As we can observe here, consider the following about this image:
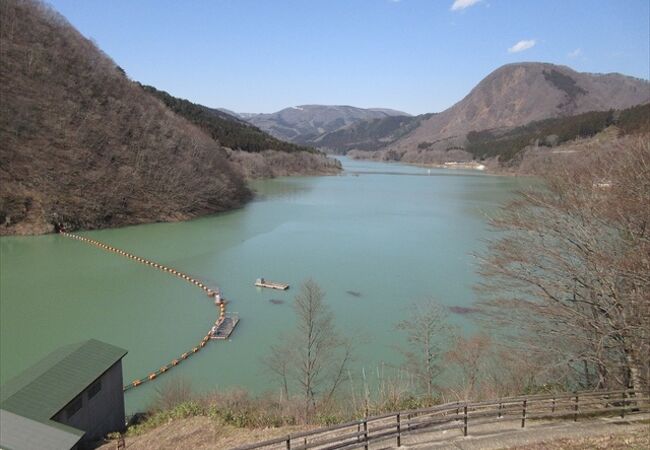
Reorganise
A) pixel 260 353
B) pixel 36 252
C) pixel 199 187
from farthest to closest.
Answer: pixel 199 187, pixel 36 252, pixel 260 353

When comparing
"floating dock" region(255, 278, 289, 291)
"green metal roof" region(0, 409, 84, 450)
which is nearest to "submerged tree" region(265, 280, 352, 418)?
"floating dock" region(255, 278, 289, 291)

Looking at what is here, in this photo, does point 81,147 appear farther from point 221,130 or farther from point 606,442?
point 221,130

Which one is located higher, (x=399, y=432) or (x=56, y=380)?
(x=399, y=432)

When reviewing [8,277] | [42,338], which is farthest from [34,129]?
[42,338]

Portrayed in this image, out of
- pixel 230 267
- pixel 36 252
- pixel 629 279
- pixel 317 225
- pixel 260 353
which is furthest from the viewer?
pixel 317 225

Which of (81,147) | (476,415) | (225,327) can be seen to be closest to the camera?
(476,415)

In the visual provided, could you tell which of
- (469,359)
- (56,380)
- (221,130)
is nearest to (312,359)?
(469,359)

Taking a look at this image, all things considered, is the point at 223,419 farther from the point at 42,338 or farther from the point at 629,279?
the point at 42,338
